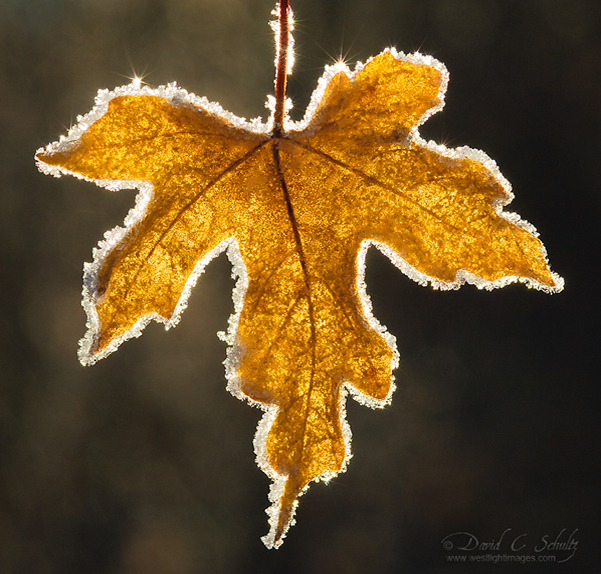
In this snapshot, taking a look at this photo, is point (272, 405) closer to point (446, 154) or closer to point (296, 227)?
point (296, 227)

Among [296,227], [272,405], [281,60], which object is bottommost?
[272,405]

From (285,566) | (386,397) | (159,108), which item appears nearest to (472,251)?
(386,397)

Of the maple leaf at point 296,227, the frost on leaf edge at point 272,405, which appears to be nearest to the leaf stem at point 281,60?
the maple leaf at point 296,227

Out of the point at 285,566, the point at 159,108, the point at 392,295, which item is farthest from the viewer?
the point at 285,566

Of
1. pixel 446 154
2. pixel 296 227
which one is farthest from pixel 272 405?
pixel 446 154

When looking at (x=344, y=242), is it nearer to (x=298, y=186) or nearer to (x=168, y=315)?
(x=298, y=186)

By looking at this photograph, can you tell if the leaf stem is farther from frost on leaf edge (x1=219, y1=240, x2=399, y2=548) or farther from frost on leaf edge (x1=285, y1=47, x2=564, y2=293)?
frost on leaf edge (x1=219, y1=240, x2=399, y2=548)

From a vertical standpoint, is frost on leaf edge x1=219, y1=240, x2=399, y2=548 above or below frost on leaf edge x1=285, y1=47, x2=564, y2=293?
below

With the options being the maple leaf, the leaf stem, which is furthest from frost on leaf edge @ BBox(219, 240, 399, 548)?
the leaf stem
